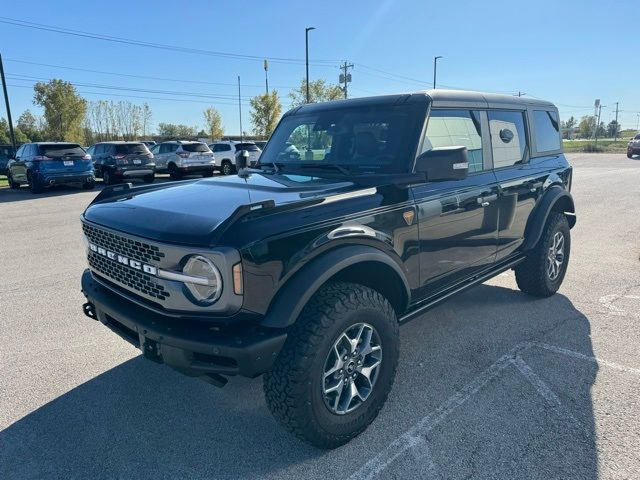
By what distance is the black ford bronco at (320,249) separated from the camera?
2.27 metres

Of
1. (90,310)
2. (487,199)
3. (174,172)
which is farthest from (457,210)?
(174,172)

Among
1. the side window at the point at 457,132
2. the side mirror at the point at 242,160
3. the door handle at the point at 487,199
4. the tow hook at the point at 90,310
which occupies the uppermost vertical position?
the side window at the point at 457,132

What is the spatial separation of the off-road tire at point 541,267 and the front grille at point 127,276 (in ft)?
12.0

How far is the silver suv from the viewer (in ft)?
67.4

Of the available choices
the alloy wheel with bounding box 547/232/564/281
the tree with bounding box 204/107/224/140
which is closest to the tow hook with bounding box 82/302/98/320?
the alloy wheel with bounding box 547/232/564/281

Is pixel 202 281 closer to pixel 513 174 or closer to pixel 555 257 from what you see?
pixel 513 174

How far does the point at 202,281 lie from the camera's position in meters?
2.24

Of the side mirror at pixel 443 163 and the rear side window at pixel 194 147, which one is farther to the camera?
the rear side window at pixel 194 147

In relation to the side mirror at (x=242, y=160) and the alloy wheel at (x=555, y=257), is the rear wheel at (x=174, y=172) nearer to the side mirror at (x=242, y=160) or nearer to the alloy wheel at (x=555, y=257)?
the side mirror at (x=242, y=160)

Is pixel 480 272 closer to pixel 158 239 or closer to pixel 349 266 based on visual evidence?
pixel 349 266

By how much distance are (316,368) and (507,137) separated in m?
2.98

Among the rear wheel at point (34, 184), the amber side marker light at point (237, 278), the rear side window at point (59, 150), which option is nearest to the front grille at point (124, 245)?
the amber side marker light at point (237, 278)

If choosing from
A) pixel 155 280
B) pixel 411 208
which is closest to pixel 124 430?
pixel 155 280

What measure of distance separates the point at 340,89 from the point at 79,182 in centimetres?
3571
